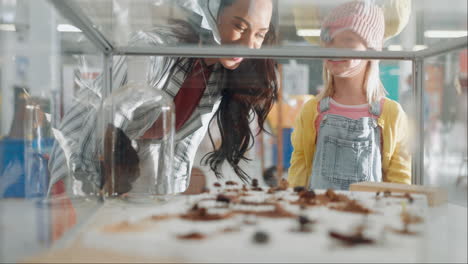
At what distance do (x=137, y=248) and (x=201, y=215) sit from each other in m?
0.14

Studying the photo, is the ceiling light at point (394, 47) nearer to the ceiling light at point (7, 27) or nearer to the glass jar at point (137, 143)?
the glass jar at point (137, 143)

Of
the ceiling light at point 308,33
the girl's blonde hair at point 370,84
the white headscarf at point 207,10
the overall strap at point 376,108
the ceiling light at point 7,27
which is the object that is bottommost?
the overall strap at point 376,108

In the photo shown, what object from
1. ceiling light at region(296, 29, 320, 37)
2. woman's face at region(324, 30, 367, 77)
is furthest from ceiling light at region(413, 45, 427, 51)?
ceiling light at region(296, 29, 320, 37)

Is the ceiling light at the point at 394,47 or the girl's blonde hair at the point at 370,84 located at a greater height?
the ceiling light at the point at 394,47

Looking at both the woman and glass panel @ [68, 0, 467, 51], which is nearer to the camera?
glass panel @ [68, 0, 467, 51]

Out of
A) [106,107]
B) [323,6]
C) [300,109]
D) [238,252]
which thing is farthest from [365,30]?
[238,252]

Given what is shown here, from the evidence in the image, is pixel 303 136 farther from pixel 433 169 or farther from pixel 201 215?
pixel 201 215

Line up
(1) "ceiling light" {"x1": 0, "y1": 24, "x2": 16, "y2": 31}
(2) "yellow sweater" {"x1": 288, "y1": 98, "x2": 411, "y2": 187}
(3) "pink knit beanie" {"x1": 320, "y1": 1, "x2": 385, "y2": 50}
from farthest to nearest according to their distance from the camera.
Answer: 1. (2) "yellow sweater" {"x1": 288, "y1": 98, "x2": 411, "y2": 187}
2. (3) "pink knit beanie" {"x1": 320, "y1": 1, "x2": 385, "y2": 50}
3. (1) "ceiling light" {"x1": 0, "y1": 24, "x2": 16, "y2": 31}

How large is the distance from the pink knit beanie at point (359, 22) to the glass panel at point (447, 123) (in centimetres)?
14

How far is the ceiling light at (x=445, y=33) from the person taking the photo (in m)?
0.79

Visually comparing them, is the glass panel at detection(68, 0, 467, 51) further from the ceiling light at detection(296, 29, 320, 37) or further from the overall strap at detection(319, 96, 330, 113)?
the overall strap at detection(319, 96, 330, 113)

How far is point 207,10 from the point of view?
1073 millimetres

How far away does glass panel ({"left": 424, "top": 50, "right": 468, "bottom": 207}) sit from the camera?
2.56ft

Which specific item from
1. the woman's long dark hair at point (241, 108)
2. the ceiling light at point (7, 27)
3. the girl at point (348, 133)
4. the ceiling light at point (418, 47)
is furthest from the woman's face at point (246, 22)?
the ceiling light at point (7, 27)
